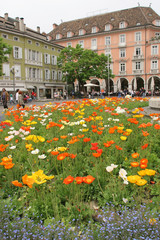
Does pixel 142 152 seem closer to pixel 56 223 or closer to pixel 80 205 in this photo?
pixel 80 205

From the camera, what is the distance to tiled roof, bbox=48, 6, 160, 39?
50188 mm

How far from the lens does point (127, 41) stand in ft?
167

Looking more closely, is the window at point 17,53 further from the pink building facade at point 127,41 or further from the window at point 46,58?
the pink building facade at point 127,41

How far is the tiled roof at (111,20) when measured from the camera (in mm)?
50188

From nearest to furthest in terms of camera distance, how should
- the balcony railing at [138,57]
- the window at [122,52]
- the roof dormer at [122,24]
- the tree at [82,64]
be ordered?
the tree at [82,64] → the balcony railing at [138,57] → the roof dormer at [122,24] → the window at [122,52]

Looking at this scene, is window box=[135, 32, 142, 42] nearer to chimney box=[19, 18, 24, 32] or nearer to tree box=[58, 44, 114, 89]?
tree box=[58, 44, 114, 89]

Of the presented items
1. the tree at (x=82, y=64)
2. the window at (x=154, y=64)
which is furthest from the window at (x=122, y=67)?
the tree at (x=82, y=64)

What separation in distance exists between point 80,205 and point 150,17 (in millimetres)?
55520

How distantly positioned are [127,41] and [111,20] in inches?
295

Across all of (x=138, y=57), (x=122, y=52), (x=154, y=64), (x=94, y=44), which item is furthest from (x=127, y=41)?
(x=154, y=64)

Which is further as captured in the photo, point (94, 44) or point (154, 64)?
point (94, 44)

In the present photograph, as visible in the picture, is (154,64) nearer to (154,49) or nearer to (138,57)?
(154,49)

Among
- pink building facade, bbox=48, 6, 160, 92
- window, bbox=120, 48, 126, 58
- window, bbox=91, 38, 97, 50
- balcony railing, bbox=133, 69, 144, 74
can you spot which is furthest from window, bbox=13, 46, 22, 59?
balcony railing, bbox=133, 69, 144, 74

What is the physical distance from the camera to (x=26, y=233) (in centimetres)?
199
